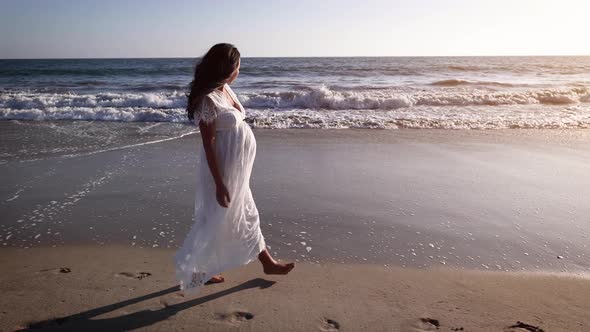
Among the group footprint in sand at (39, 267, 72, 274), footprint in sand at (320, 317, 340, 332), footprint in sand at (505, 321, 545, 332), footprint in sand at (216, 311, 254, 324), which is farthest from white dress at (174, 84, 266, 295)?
footprint in sand at (505, 321, 545, 332)

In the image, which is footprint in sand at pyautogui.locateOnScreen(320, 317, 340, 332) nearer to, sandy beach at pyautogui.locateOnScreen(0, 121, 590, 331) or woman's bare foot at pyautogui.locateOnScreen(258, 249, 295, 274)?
sandy beach at pyautogui.locateOnScreen(0, 121, 590, 331)

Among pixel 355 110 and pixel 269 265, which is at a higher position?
pixel 355 110

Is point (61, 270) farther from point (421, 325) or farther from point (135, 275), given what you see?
point (421, 325)

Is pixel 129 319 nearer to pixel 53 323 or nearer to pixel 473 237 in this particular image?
pixel 53 323

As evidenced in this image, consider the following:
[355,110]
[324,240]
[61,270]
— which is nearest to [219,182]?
[324,240]

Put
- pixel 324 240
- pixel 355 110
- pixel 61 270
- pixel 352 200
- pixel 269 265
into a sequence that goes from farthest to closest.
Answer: pixel 355 110 → pixel 352 200 → pixel 324 240 → pixel 61 270 → pixel 269 265

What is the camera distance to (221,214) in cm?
272

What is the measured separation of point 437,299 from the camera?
277 centimetres

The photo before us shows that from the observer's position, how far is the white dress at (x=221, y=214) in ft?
8.56

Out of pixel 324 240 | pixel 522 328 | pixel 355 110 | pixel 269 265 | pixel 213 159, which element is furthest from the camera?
pixel 355 110

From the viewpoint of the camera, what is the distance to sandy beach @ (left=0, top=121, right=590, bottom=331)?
2.59 meters

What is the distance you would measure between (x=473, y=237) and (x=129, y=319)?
310 centimetres

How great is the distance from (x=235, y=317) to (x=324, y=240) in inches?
54.9

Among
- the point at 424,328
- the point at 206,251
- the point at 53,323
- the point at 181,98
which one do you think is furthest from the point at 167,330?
the point at 181,98
